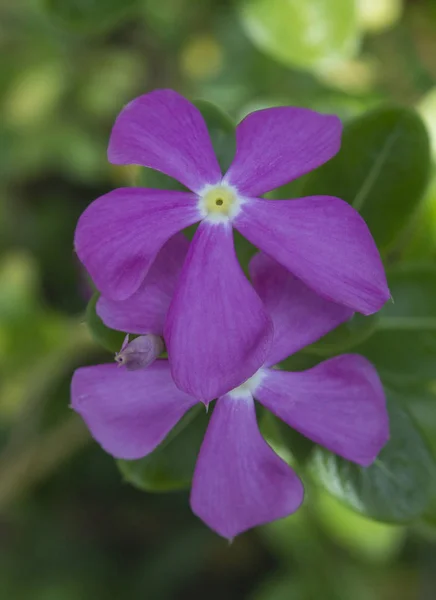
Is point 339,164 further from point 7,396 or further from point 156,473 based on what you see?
point 7,396

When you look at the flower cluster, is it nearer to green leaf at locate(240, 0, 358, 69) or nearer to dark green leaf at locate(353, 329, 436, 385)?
dark green leaf at locate(353, 329, 436, 385)

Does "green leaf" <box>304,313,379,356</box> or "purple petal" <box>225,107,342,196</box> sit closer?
"purple petal" <box>225,107,342,196</box>

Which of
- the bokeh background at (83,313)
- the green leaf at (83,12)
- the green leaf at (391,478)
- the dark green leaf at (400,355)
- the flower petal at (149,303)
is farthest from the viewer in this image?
the bokeh background at (83,313)

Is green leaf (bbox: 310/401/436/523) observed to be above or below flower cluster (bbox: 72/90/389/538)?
below

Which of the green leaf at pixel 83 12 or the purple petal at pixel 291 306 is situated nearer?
the purple petal at pixel 291 306

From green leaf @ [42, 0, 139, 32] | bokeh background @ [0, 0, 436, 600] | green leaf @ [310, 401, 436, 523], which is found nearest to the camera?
green leaf @ [310, 401, 436, 523]

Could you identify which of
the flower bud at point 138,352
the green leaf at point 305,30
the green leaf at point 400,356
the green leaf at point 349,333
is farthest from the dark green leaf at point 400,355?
the green leaf at point 305,30

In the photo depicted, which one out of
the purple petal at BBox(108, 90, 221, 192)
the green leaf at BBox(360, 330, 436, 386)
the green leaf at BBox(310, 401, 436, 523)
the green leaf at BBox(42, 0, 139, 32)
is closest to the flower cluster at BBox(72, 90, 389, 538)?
the purple petal at BBox(108, 90, 221, 192)

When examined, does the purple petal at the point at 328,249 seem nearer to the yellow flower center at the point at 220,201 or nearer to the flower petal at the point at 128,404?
the yellow flower center at the point at 220,201
